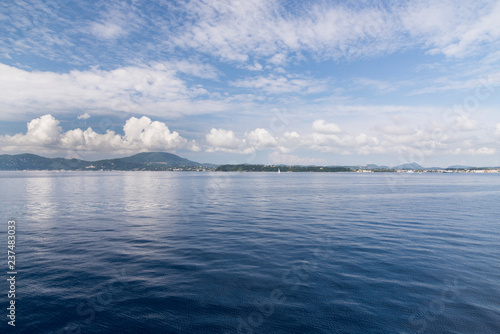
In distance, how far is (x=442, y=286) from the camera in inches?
730

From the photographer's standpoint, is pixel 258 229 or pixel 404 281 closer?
pixel 404 281

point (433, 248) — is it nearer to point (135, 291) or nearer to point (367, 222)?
point (367, 222)

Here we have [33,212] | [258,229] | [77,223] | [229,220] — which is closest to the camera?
[258,229]

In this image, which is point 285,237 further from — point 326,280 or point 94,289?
point 94,289

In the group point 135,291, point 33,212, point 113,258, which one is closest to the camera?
point 135,291

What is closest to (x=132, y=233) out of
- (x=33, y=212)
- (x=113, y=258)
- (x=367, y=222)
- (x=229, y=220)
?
(x=113, y=258)

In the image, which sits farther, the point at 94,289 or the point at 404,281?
the point at 404,281

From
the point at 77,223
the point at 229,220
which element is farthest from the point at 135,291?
the point at 77,223

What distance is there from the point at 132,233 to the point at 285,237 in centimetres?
2005

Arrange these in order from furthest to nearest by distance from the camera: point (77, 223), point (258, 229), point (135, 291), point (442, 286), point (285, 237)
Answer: point (77, 223), point (258, 229), point (285, 237), point (442, 286), point (135, 291)

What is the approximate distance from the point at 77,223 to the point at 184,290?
31362mm

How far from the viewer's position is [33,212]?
49.4 m

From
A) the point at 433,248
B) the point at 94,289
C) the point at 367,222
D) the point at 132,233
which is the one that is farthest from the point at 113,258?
the point at 367,222

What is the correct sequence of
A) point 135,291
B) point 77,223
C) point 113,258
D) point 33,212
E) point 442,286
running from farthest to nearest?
point 33,212
point 77,223
point 113,258
point 442,286
point 135,291
